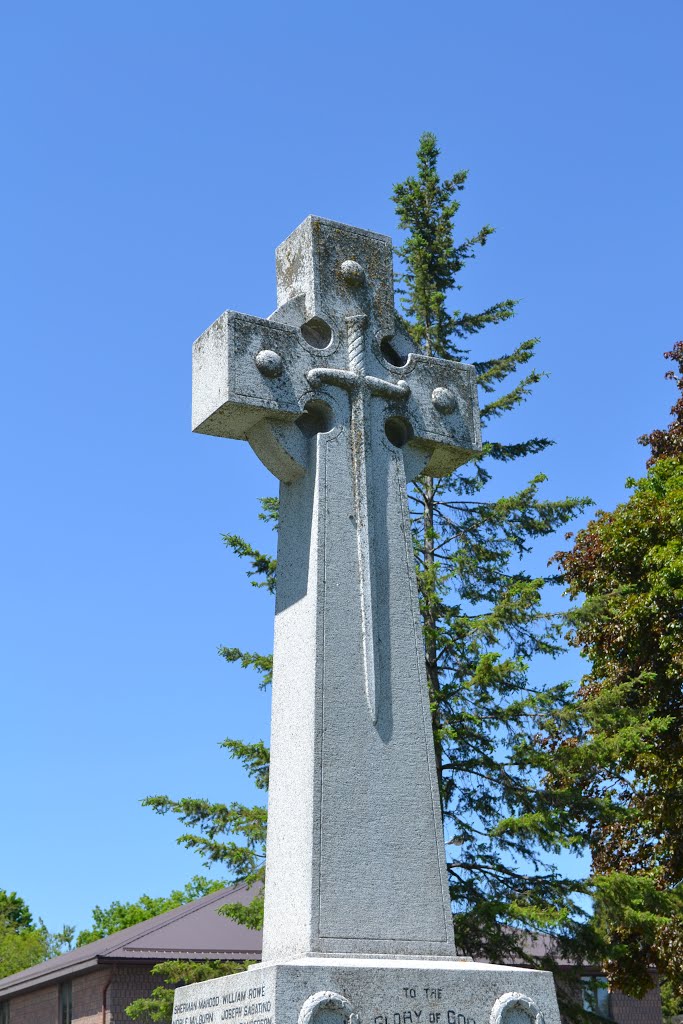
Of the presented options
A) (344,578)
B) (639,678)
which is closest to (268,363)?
(344,578)

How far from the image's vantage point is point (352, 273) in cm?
779

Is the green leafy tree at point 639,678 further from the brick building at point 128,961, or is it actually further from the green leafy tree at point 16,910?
the green leafy tree at point 16,910

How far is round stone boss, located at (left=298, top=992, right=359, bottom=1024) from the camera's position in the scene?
5.43 meters

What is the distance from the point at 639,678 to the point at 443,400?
9.04 metres

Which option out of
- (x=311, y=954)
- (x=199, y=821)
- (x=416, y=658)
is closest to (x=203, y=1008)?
(x=311, y=954)

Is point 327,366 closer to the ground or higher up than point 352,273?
closer to the ground

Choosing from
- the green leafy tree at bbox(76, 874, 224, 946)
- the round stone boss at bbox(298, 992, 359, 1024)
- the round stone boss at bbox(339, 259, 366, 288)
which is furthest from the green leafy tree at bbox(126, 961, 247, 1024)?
the green leafy tree at bbox(76, 874, 224, 946)

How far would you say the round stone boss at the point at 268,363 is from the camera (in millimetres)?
7199

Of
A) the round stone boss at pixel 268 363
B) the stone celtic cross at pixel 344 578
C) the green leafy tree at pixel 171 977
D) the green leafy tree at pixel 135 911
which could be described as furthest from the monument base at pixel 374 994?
the green leafy tree at pixel 135 911

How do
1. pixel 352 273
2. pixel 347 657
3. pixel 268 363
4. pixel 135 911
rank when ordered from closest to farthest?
1. pixel 347 657
2. pixel 268 363
3. pixel 352 273
4. pixel 135 911

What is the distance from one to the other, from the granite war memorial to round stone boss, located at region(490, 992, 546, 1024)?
1cm

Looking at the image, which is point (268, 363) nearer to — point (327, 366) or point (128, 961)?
point (327, 366)

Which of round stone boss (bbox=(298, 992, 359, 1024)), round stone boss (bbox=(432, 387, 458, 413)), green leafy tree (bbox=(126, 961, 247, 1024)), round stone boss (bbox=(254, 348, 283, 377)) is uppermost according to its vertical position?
round stone boss (bbox=(432, 387, 458, 413))

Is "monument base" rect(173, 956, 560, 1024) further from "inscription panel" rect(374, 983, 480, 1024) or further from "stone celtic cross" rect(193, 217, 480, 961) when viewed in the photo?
"stone celtic cross" rect(193, 217, 480, 961)
